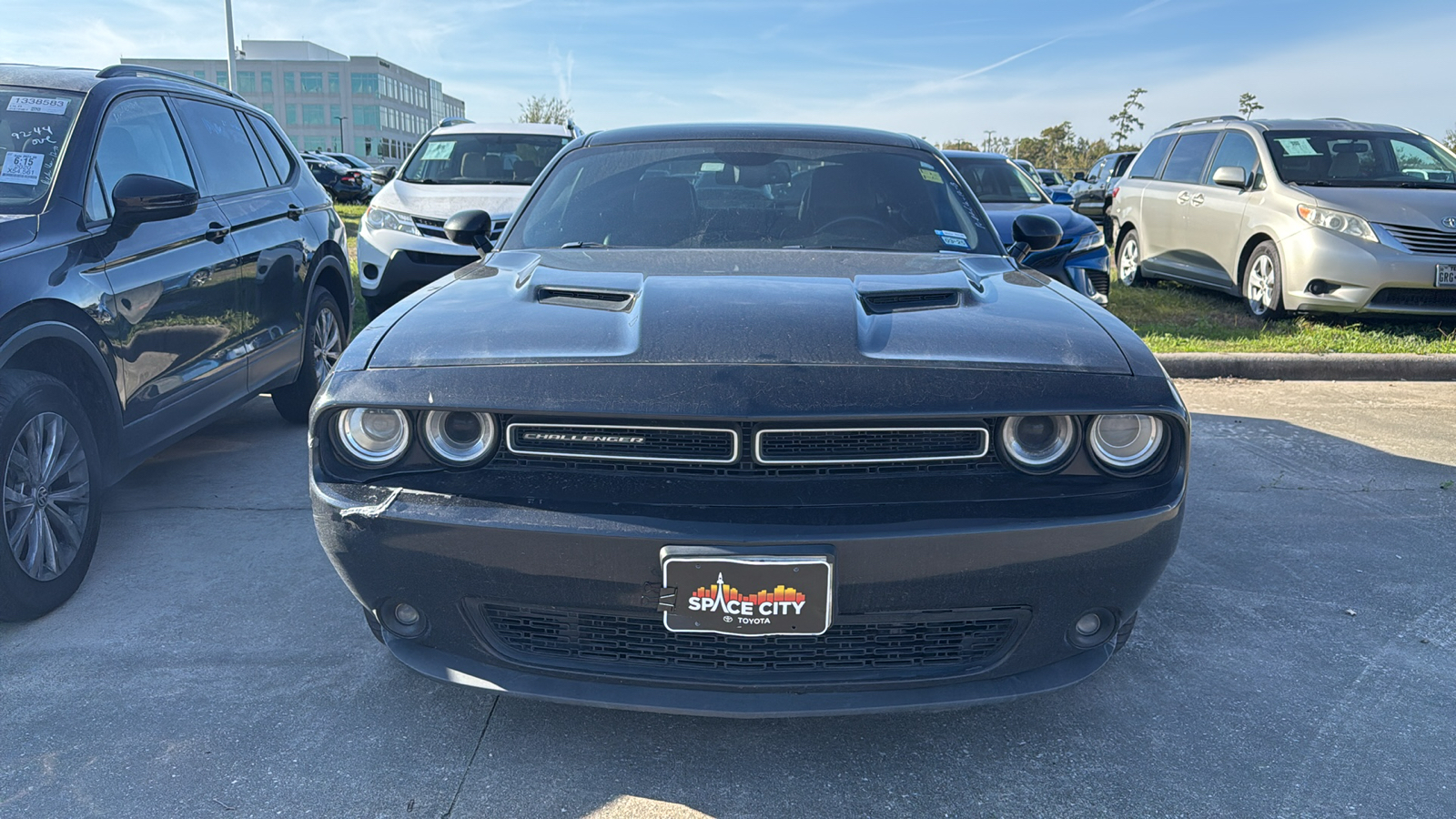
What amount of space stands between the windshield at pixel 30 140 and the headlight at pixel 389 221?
4326 millimetres

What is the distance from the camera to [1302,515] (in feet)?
13.7

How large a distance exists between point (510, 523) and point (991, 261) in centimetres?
183

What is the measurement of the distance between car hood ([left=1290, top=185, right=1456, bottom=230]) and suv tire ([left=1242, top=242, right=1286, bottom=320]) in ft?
1.76

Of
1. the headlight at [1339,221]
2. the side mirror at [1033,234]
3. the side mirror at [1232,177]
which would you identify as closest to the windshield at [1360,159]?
the side mirror at [1232,177]

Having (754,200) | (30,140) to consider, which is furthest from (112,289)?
(754,200)

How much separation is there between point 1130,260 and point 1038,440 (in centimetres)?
968

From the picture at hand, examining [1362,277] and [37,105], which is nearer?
[37,105]

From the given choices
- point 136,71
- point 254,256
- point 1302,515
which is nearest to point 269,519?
point 254,256

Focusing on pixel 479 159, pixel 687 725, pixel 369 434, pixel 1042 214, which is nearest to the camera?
pixel 369 434

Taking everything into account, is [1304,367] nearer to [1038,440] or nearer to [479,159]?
[1038,440]

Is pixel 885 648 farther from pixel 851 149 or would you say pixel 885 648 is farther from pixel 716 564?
pixel 851 149

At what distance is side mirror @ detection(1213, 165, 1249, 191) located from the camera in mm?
8805

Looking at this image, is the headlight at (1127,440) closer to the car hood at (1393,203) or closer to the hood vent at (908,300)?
the hood vent at (908,300)

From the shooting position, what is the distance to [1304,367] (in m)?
7.10
